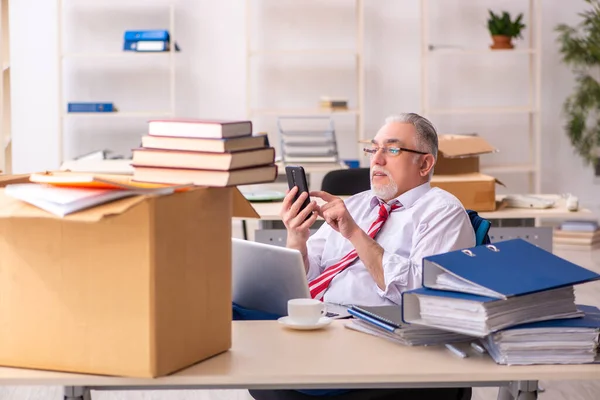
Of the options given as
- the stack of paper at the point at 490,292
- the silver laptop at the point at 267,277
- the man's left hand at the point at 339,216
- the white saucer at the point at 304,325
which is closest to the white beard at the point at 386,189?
the man's left hand at the point at 339,216

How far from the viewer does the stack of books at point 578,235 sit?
6.28 meters

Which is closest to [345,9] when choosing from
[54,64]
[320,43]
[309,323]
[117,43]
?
[320,43]

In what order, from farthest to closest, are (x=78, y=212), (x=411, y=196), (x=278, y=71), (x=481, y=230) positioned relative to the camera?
(x=278, y=71)
(x=411, y=196)
(x=481, y=230)
(x=78, y=212)

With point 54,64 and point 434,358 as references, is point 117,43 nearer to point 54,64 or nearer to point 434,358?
point 54,64

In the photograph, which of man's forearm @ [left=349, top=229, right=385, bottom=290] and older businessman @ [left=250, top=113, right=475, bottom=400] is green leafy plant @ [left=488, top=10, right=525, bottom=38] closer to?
older businessman @ [left=250, top=113, right=475, bottom=400]

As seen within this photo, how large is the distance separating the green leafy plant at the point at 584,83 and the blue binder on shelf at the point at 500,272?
16.9 feet

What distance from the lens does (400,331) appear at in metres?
1.65

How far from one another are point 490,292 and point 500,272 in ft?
0.27

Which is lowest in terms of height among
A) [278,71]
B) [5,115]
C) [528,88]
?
[5,115]

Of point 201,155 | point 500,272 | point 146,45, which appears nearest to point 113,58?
point 146,45

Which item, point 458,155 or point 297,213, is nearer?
point 297,213

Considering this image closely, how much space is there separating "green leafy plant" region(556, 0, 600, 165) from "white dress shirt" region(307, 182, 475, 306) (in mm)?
4334

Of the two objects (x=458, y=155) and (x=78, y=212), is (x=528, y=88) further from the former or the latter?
(x=78, y=212)

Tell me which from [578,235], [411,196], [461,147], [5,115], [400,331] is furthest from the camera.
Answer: [578,235]
